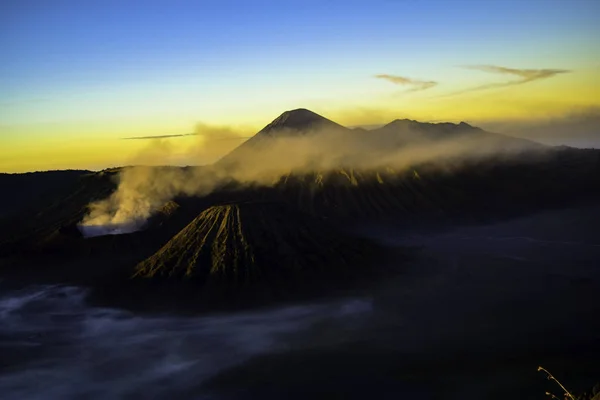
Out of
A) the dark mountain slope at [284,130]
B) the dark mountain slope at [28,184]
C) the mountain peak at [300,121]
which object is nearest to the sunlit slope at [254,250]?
the dark mountain slope at [284,130]

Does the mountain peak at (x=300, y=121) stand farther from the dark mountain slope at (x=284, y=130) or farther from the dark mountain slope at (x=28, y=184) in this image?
the dark mountain slope at (x=28, y=184)

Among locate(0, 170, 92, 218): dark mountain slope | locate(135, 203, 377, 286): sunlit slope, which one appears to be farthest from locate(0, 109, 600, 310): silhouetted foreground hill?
locate(0, 170, 92, 218): dark mountain slope

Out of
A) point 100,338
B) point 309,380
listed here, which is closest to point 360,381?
point 309,380

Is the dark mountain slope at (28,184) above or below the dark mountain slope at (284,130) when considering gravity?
below

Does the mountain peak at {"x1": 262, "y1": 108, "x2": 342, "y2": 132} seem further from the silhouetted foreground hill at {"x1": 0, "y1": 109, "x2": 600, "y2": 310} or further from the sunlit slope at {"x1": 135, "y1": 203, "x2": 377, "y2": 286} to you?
the sunlit slope at {"x1": 135, "y1": 203, "x2": 377, "y2": 286}

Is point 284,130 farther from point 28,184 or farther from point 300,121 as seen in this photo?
point 28,184

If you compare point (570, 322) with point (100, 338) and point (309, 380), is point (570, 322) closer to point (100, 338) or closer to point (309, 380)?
point (309, 380)

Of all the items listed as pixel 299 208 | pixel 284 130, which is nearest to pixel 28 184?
pixel 284 130

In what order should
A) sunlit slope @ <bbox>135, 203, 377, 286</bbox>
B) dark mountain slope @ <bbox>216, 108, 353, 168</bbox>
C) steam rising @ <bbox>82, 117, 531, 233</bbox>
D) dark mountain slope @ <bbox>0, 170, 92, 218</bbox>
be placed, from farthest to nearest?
dark mountain slope @ <bbox>0, 170, 92, 218</bbox> → dark mountain slope @ <bbox>216, 108, 353, 168</bbox> → steam rising @ <bbox>82, 117, 531, 233</bbox> → sunlit slope @ <bbox>135, 203, 377, 286</bbox>
